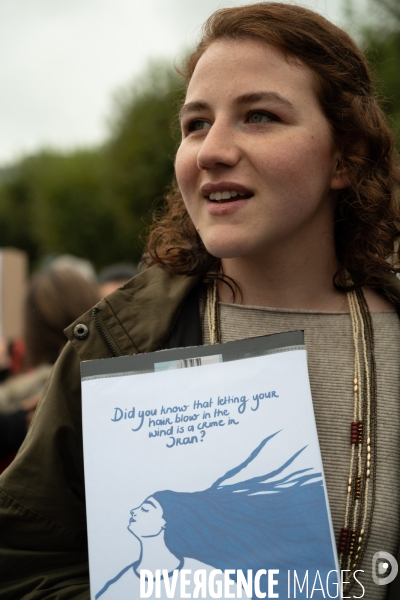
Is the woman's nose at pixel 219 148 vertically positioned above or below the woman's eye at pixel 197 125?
below

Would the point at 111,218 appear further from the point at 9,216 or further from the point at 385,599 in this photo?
the point at 385,599

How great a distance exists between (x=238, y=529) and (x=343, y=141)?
1076 mm

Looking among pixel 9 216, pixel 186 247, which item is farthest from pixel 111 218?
pixel 186 247

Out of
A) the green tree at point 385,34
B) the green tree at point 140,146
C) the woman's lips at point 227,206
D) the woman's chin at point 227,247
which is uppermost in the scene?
the green tree at point 140,146

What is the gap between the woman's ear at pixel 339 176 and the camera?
195 cm

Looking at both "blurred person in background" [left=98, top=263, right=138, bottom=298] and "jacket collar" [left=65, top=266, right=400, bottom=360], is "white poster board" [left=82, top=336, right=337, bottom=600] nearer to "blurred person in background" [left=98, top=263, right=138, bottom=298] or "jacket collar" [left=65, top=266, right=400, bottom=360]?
"jacket collar" [left=65, top=266, right=400, bottom=360]

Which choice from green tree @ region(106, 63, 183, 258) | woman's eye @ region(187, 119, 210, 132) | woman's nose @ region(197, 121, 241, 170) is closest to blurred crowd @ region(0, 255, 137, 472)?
woman's eye @ region(187, 119, 210, 132)

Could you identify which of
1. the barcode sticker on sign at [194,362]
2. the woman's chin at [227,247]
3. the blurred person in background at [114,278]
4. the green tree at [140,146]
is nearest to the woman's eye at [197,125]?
the woman's chin at [227,247]

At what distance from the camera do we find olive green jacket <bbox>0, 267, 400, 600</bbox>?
170 cm

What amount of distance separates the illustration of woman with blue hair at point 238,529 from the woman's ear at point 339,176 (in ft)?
2.67

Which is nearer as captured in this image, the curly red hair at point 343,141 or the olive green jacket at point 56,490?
the olive green jacket at point 56,490

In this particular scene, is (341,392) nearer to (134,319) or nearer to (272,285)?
(272,285)

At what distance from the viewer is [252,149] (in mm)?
1724

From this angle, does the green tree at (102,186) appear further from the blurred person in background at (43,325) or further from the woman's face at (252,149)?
the woman's face at (252,149)
